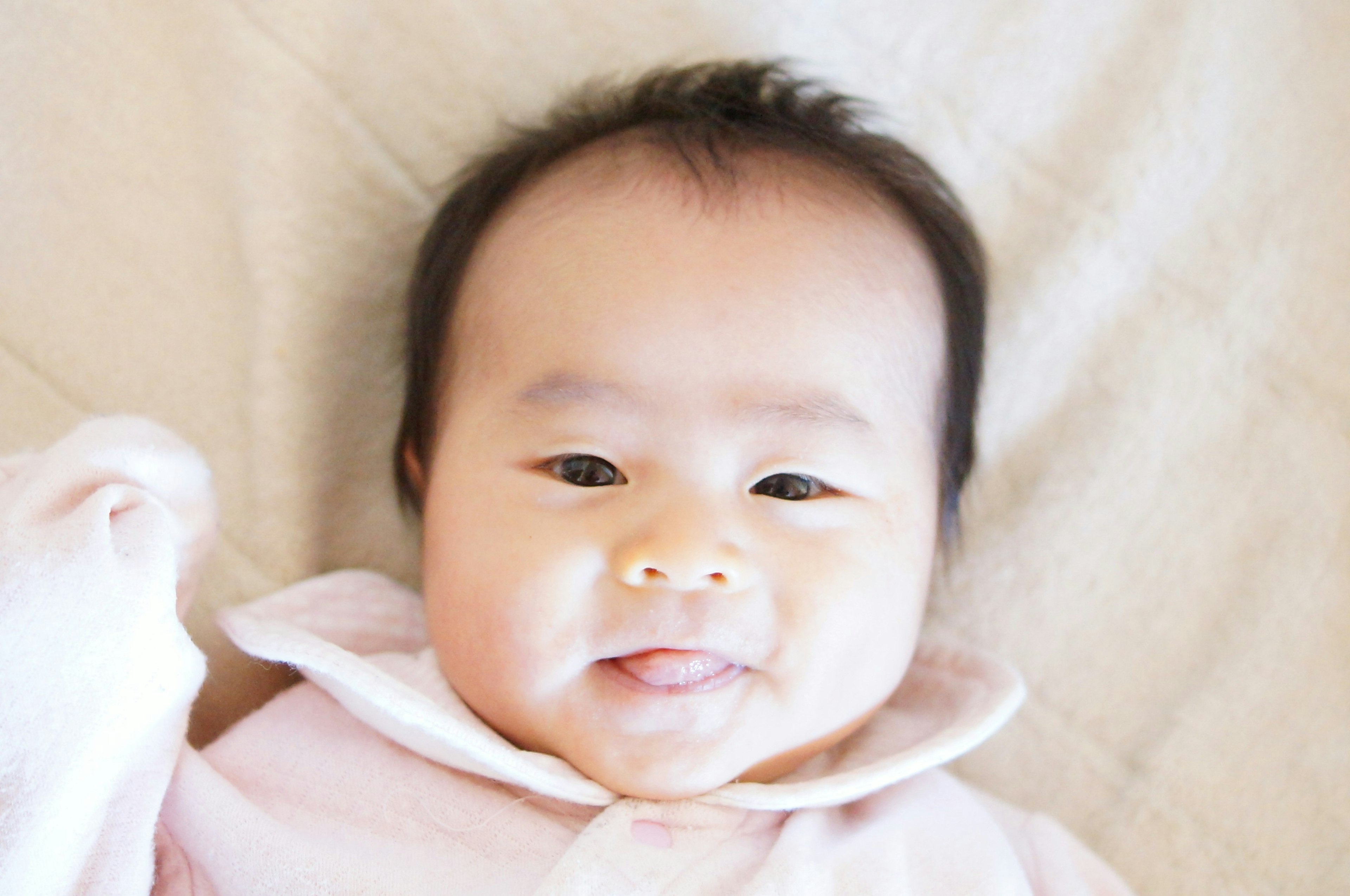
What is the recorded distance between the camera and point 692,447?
1052 millimetres

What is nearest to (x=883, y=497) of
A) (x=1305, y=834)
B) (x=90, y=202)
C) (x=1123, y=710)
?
(x=1123, y=710)

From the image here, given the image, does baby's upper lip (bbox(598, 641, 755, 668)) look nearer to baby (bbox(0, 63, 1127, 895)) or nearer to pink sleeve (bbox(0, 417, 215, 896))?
baby (bbox(0, 63, 1127, 895))

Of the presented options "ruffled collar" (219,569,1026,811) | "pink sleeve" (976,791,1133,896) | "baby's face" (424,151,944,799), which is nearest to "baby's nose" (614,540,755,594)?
"baby's face" (424,151,944,799)

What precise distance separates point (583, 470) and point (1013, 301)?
67cm

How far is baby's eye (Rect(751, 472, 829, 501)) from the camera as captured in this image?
1116mm

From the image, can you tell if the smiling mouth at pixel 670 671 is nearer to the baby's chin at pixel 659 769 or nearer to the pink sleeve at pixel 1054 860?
the baby's chin at pixel 659 769

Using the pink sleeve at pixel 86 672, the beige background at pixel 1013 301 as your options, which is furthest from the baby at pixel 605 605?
the beige background at pixel 1013 301

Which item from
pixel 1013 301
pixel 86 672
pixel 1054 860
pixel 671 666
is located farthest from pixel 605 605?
pixel 1013 301

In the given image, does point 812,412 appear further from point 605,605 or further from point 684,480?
point 605,605

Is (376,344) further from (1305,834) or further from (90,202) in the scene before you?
(1305,834)

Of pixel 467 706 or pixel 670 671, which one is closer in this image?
pixel 670 671

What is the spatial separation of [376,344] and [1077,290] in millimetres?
905

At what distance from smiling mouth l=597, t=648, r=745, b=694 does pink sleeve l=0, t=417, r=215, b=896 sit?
40 cm

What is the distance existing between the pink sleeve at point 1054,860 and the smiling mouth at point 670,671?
46cm
